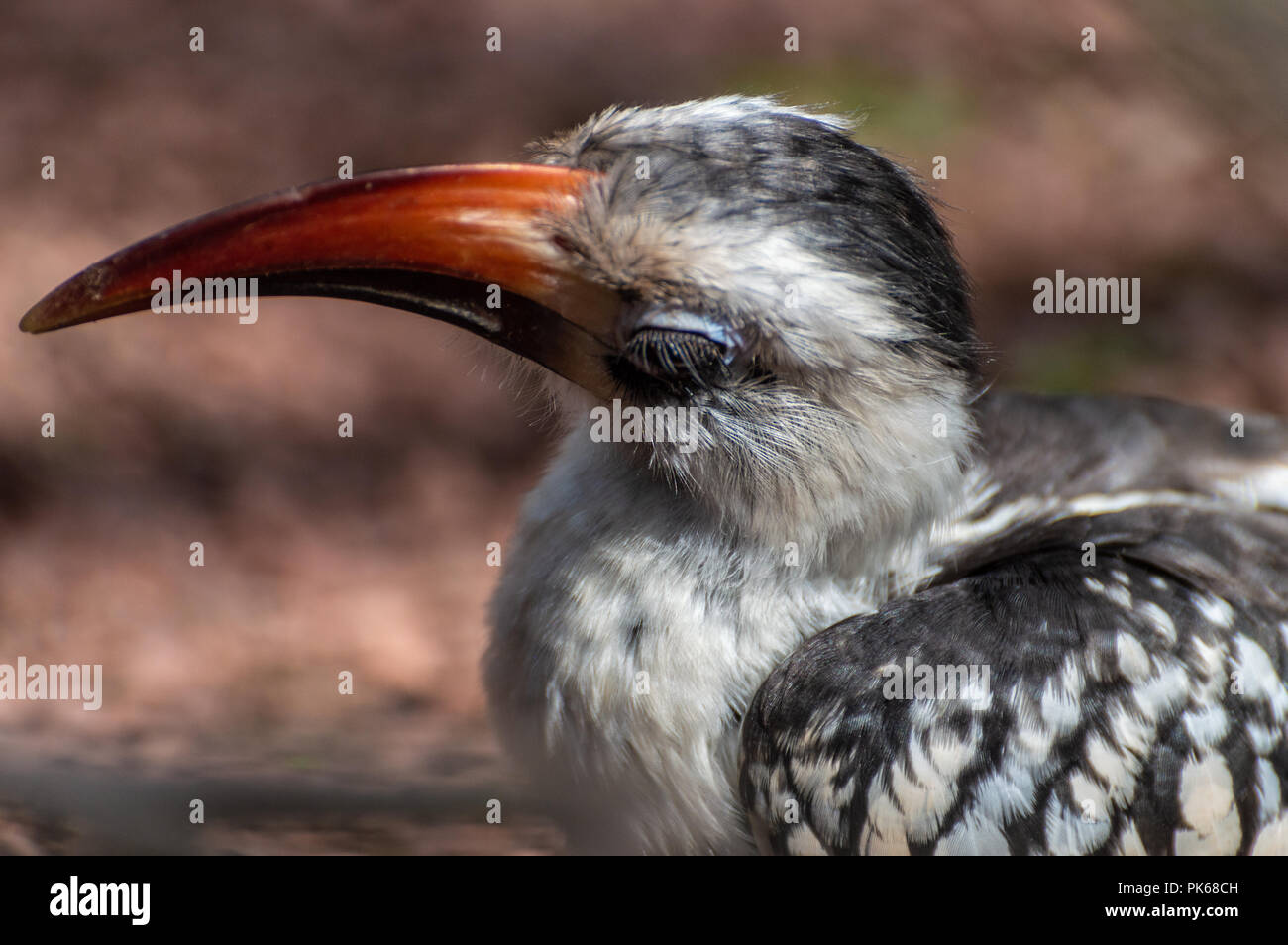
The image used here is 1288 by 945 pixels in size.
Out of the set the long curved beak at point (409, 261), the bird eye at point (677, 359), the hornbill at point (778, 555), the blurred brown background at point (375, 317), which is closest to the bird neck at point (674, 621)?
the hornbill at point (778, 555)

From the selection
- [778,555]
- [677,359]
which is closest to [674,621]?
[778,555]

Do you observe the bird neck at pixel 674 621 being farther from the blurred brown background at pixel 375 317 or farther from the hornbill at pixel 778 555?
the blurred brown background at pixel 375 317

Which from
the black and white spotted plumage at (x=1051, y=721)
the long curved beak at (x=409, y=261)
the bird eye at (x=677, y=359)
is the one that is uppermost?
the long curved beak at (x=409, y=261)

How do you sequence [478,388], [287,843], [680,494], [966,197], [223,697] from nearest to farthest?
1. [680,494]
2. [287,843]
3. [223,697]
4. [478,388]
5. [966,197]

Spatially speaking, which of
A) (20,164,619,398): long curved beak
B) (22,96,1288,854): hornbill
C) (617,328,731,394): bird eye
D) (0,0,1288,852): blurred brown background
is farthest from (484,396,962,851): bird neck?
(0,0,1288,852): blurred brown background

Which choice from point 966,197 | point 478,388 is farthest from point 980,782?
point 966,197

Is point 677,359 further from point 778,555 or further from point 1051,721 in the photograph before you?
point 1051,721

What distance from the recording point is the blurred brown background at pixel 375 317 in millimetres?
5051

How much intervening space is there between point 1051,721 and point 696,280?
106 cm

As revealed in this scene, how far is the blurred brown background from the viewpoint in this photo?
505 cm

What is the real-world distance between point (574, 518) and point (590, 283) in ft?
1.73

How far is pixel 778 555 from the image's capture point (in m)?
2.62

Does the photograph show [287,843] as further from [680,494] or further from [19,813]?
[680,494]

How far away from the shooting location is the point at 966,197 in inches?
265
